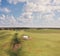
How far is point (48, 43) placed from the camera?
1888 millimetres

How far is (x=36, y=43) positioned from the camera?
190cm

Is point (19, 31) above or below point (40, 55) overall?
above

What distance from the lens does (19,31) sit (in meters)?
1.93

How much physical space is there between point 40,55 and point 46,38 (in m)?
0.22

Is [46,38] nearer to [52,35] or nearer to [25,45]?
[52,35]

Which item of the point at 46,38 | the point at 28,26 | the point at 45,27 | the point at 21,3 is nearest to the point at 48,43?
the point at 46,38

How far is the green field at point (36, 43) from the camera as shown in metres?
1.86

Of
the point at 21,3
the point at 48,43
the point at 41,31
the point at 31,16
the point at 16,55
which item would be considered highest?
the point at 21,3

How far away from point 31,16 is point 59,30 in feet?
1.27

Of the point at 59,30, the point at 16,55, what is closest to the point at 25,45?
the point at 16,55

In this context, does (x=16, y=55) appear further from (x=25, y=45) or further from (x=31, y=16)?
(x=31, y=16)

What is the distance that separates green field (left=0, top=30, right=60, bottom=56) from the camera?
186 centimetres

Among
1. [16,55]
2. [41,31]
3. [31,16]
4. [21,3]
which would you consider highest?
[21,3]

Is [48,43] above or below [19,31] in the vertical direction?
below
